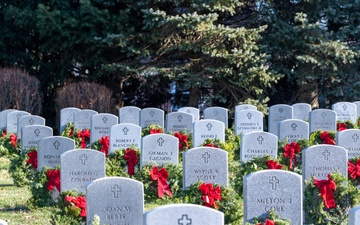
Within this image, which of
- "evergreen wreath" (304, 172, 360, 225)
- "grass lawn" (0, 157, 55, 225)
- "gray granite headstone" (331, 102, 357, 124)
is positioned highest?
"gray granite headstone" (331, 102, 357, 124)

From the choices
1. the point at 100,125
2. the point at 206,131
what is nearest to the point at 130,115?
the point at 100,125

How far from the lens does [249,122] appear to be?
15727 millimetres

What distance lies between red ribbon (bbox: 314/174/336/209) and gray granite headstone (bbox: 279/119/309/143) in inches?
189

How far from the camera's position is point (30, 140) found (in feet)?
41.5

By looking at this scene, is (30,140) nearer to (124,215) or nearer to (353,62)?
(124,215)

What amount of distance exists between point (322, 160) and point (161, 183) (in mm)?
2255

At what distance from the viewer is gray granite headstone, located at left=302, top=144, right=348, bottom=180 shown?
9156 mm

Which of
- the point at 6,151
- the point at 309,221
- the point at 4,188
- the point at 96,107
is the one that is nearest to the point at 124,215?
the point at 309,221

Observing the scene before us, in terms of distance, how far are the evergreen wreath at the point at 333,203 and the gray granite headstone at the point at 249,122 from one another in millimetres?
7103

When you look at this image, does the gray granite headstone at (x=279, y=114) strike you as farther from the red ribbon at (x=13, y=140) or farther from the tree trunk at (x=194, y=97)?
the red ribbon at (x=13, y=140)

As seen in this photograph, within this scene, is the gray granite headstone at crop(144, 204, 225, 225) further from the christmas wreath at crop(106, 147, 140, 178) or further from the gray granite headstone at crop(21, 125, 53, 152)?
the gray granite headstone at crop(21, 125, 53, 152)

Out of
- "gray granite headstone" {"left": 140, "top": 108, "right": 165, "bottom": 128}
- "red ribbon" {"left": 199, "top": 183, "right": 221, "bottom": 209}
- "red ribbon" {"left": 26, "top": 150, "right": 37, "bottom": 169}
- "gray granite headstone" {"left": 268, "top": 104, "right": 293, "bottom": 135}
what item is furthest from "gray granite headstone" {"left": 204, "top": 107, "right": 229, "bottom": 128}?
"red ribbon" {"left": 199, "top": 183, "right": 221, "bottom": 209}

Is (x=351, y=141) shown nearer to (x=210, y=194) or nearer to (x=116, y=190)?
(x=210, y=194)

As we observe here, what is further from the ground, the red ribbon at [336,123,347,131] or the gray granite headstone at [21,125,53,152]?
the red ribbon at [336,123,347,131]
